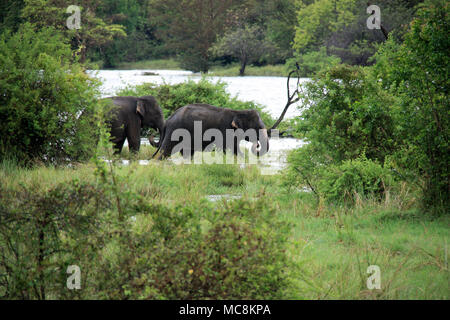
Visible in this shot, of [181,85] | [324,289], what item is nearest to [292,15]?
[181,85]

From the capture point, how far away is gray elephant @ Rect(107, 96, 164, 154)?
11.1m

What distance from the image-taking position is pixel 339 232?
5691 mm

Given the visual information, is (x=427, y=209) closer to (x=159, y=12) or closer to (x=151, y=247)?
(x=151, y=247)

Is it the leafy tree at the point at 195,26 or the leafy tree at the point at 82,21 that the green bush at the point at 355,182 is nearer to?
the leafy tree at the point at 82,21

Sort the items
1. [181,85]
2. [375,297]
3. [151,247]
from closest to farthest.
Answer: [151,247] < [375,297] < [181,85]

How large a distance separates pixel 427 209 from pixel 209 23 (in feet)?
124

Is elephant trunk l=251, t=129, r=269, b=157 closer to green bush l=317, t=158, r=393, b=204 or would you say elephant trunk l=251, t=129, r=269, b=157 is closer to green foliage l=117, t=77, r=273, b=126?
green bush l=317, t=158, r=393, b=204

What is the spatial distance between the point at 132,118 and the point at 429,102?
6444mm

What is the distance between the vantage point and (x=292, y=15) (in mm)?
39875

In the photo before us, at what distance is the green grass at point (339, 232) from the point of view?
4.16m

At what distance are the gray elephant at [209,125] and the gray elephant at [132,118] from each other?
15.7 inches
